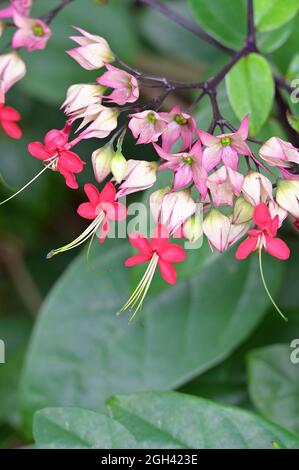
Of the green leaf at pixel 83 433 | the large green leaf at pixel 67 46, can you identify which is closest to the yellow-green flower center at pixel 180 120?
the green leaf at pixel 83 433

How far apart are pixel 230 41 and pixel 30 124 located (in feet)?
1.92

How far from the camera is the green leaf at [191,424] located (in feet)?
2.92

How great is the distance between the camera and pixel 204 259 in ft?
3.38

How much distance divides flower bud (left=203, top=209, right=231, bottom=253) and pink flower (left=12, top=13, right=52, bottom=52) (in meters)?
0.33

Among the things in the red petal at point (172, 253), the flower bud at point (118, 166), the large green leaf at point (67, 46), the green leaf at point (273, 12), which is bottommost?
the large green leaf at point (67, 46)

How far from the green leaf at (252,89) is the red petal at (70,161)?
25 cm

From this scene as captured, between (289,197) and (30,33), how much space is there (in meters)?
0.40

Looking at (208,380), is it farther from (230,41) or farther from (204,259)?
(230,41)

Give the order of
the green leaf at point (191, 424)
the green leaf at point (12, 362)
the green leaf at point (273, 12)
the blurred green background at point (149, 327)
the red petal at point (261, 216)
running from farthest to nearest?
1. the green leaf at point (12, 362)
2. the blurred green background at point (149, 327)
3. the green leaf at point (273, 12)
4. the green leaf at point (191, 424)
5. the red petal at point (261, 216)

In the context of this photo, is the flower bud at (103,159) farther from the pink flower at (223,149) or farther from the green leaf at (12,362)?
the green leaf at (12,362)

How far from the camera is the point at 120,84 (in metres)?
0.83

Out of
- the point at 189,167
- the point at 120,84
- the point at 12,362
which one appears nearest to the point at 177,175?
the point at 189,167
